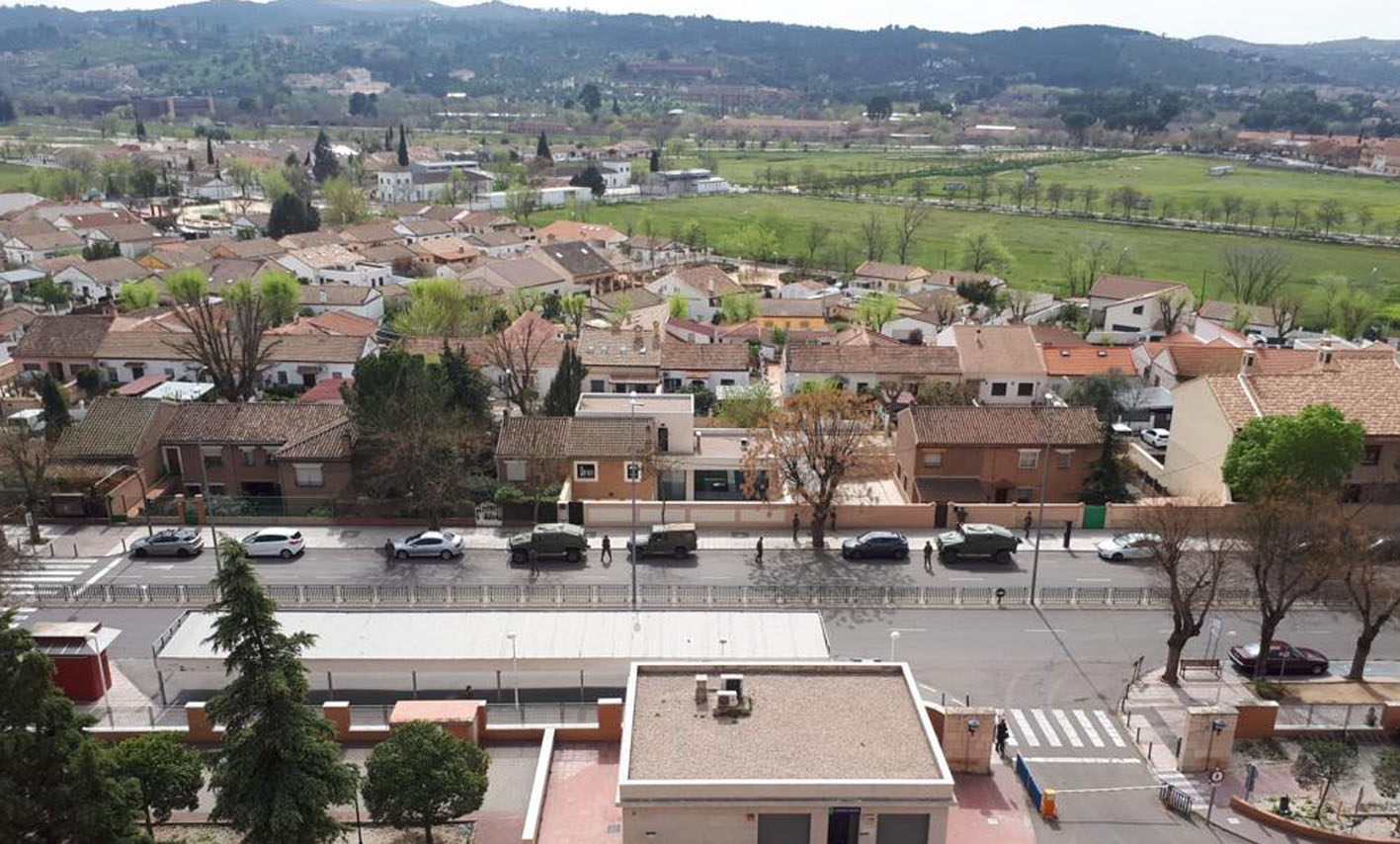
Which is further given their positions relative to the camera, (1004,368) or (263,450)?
(1004,368)

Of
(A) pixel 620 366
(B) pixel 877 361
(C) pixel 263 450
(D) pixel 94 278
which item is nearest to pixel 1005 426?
(B) pixel 877 361

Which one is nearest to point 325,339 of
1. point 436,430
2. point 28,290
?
point 436,430

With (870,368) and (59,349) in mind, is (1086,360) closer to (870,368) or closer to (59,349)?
(870,368)

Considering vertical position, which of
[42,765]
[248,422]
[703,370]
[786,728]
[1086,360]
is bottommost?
[703,370]

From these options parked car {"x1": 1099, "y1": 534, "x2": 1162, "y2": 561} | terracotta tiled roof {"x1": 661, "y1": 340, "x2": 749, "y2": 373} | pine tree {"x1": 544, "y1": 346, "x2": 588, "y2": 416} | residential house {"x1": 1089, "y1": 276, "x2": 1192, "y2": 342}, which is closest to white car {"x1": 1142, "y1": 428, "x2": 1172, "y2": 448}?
parked car {"x1": 1099, "y1": 534, "x2": 1162, "y2": 561}

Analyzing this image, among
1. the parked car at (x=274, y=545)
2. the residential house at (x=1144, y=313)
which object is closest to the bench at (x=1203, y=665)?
the parked car at (x=274, y=545)

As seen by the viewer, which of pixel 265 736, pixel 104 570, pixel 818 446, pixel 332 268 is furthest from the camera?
pixel 332 268
